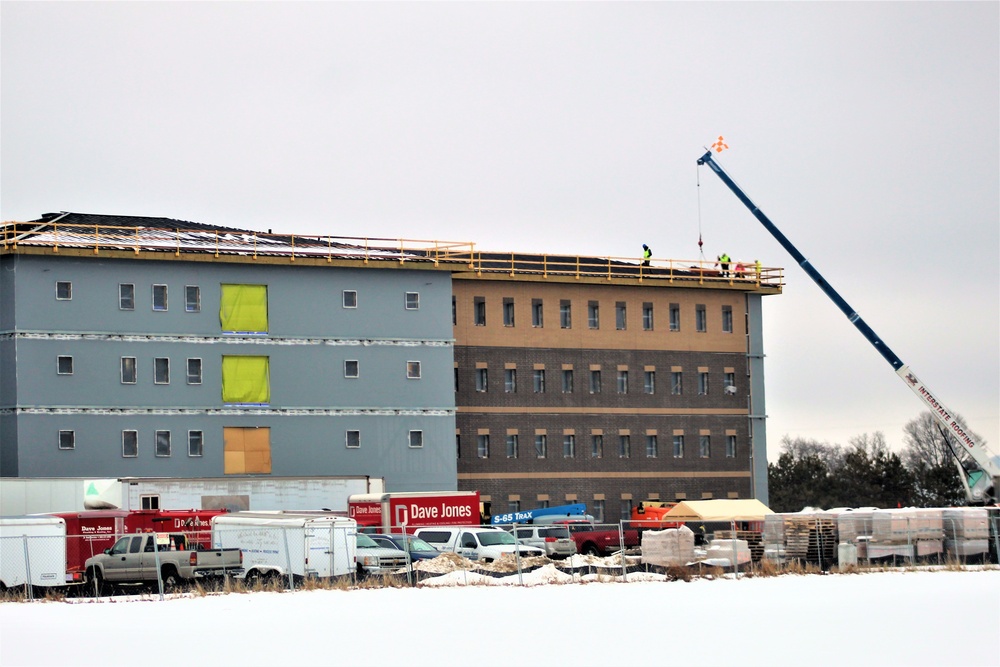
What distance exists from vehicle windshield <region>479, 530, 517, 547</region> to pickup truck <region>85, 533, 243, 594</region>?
9402mm

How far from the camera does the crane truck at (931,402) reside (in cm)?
6881

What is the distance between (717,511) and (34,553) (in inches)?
1193

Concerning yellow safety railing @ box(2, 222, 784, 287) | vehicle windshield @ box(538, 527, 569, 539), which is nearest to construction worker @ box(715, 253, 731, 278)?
yellow safety railing @ box(2, 222, 784, 287)

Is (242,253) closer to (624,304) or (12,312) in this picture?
(12,312)

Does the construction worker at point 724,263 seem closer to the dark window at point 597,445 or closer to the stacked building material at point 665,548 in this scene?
the dark window at point 597,445

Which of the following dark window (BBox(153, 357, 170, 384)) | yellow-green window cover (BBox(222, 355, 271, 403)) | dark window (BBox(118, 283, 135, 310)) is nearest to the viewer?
dark window (BBox(118, 283, 135, 310))

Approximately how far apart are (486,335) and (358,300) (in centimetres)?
776

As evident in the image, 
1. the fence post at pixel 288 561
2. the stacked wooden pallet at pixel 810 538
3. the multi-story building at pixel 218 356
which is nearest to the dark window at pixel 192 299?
the multi-story building at pixel 218 356

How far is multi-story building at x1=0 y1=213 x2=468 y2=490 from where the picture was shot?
202 feet

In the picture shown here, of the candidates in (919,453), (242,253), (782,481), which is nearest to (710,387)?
(242,253)

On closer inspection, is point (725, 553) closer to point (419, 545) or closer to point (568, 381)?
point (419, 545)

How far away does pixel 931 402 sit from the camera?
71.8 metres

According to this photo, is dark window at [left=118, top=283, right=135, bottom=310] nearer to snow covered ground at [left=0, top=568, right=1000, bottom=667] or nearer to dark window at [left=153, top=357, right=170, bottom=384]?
dark window at [left=153, top=357, right=170, bottom=384]

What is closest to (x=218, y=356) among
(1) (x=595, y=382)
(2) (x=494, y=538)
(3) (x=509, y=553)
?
(1) (x=595, y=382)
